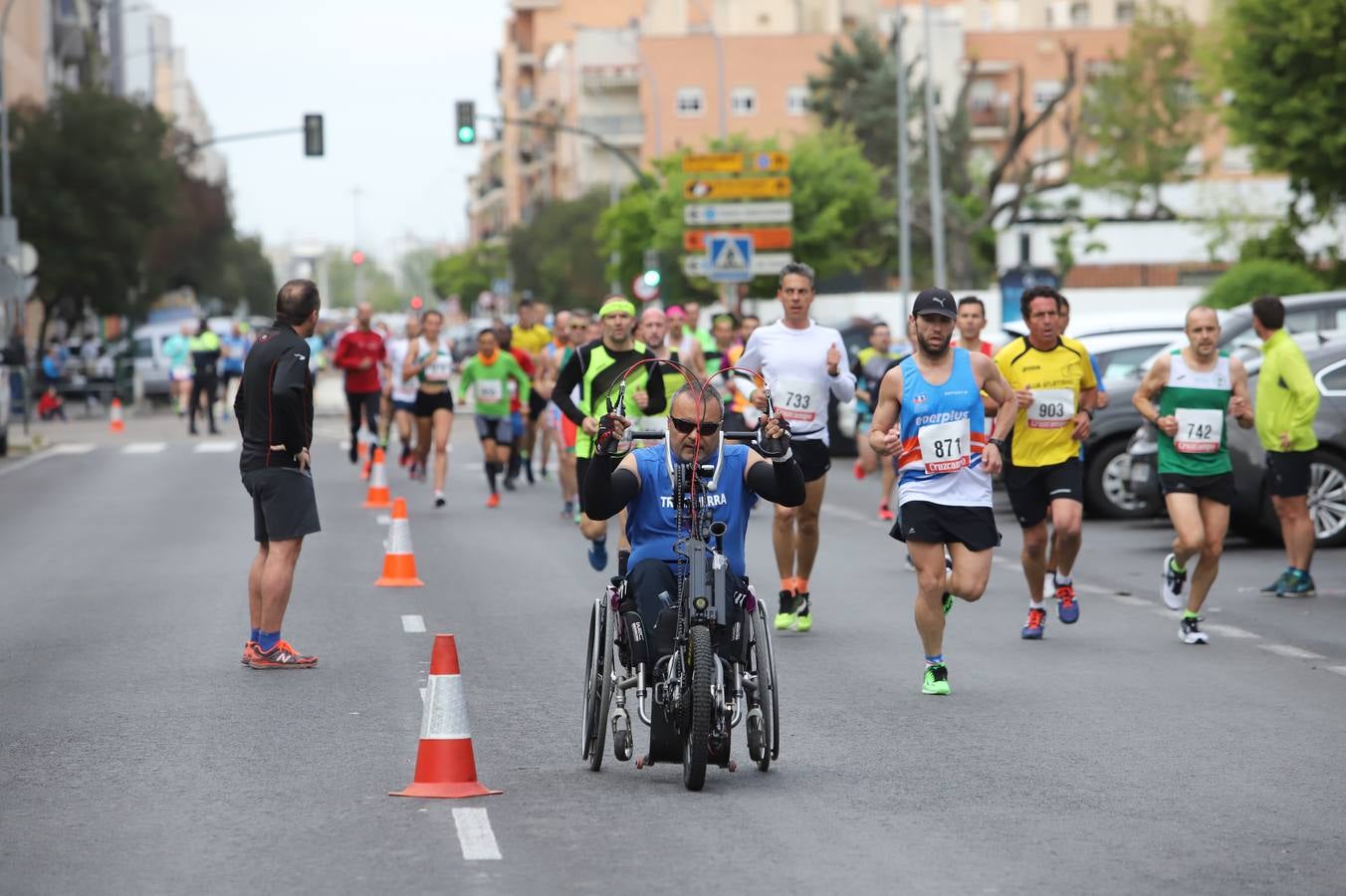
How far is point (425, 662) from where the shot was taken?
1166 centimetres

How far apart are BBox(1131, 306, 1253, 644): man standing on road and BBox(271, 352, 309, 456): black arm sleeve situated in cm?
460

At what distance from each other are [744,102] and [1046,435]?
9419cm

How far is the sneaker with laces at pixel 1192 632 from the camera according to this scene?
12.4 metres

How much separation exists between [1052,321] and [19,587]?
7.26 metres

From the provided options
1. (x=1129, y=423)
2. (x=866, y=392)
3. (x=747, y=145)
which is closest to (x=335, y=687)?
(x=1129, y=423)

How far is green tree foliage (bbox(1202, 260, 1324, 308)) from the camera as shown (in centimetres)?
3494

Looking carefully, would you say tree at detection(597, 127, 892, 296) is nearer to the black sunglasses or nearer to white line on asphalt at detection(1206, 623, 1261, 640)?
white line on asphalt at detection(1206, 623, 1261, 640)

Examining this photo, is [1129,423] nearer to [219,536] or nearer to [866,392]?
[866,392]

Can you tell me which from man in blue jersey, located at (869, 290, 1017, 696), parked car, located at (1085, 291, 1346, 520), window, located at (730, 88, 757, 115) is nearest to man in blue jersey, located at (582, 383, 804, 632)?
man in blue jersey, located at (869, 290, 1017, 696)

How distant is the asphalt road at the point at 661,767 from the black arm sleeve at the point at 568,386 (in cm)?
120

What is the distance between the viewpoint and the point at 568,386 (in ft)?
47.1

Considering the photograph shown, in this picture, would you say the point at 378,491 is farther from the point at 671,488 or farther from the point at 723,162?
the point at 723,162

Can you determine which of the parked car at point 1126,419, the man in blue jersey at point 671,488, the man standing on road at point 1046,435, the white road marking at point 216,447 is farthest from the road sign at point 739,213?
the man in blue jersey at point 671,488

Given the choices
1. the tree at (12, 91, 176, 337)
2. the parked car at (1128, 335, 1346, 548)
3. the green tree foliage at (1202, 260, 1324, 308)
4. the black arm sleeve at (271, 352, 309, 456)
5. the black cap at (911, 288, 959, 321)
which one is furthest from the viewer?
the tree at (12, 91, 176, 337)
